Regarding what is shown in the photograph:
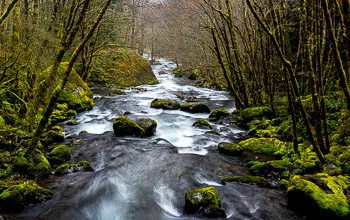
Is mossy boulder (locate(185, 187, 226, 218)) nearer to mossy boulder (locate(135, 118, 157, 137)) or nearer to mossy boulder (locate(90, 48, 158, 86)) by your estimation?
mossy boulder (locate(135, 118, 157, 137))

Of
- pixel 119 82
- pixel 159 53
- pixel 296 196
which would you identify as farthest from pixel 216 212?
pixel 159 53

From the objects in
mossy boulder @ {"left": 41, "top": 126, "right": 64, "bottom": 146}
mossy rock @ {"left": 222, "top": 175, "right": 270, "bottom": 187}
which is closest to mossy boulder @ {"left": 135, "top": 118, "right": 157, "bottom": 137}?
mossy boulder @ {"left": 41, "top": 126, "right": 64, "bottom": 146}

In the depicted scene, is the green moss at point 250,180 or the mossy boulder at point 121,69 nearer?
the green moss at point 250,180

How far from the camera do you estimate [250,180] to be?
5.43 m

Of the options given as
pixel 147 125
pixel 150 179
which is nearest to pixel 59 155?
pixel 150 179

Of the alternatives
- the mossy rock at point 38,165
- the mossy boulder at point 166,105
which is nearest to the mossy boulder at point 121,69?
the mossy boulder at point 166,105

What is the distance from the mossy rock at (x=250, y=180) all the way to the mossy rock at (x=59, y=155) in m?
4.08

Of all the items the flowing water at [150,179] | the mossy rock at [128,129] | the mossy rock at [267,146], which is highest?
the mossy rock at [128,129]

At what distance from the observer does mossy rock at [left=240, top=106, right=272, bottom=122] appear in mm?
9734

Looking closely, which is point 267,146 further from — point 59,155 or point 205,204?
point 59,155

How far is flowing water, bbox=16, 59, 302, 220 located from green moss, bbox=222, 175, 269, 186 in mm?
131

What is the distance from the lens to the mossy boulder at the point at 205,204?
4320 mm

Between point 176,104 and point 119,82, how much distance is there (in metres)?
8.06

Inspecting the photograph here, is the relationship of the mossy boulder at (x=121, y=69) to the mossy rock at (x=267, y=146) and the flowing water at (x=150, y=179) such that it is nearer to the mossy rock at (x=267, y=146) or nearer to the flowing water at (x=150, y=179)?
the flowing water at (x=150, y=179)
